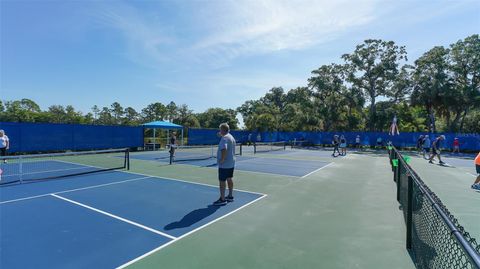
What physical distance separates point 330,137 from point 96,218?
34.5 metres

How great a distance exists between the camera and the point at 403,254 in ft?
14.3

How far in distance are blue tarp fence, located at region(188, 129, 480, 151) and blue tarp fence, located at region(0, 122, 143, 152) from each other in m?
7.99

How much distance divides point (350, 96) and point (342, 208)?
35779mm

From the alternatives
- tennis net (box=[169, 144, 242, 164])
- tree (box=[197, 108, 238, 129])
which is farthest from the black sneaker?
tree (box=[197, 108, 238, 129])

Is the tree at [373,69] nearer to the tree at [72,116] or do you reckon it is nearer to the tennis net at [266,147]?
the tennis net at [266,147]

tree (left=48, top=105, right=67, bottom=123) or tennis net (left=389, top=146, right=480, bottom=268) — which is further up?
tree (left=48, top=105, right=67, bottom=123)

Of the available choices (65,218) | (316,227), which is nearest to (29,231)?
(65,218)

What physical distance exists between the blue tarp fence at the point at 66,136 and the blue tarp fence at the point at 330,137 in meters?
7.99

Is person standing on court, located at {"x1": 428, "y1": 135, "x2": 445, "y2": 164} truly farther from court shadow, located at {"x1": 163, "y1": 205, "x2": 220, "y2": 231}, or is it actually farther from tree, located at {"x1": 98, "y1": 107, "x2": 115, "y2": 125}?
tree, located at {"x1": 98, "y1": 107, "x2": 115, "y2": 125}

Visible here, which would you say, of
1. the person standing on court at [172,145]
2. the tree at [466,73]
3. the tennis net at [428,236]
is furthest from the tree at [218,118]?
the tennis net at [428,236]

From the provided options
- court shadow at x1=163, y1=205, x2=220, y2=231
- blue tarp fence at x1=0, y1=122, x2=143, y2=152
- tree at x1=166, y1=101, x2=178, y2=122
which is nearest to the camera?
court shadow at x1=163, y1=205, x2=220, y2=231

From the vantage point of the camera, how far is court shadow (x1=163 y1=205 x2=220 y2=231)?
5.43 m

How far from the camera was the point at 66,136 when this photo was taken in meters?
21.5

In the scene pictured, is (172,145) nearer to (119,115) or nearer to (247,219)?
(247,219)
